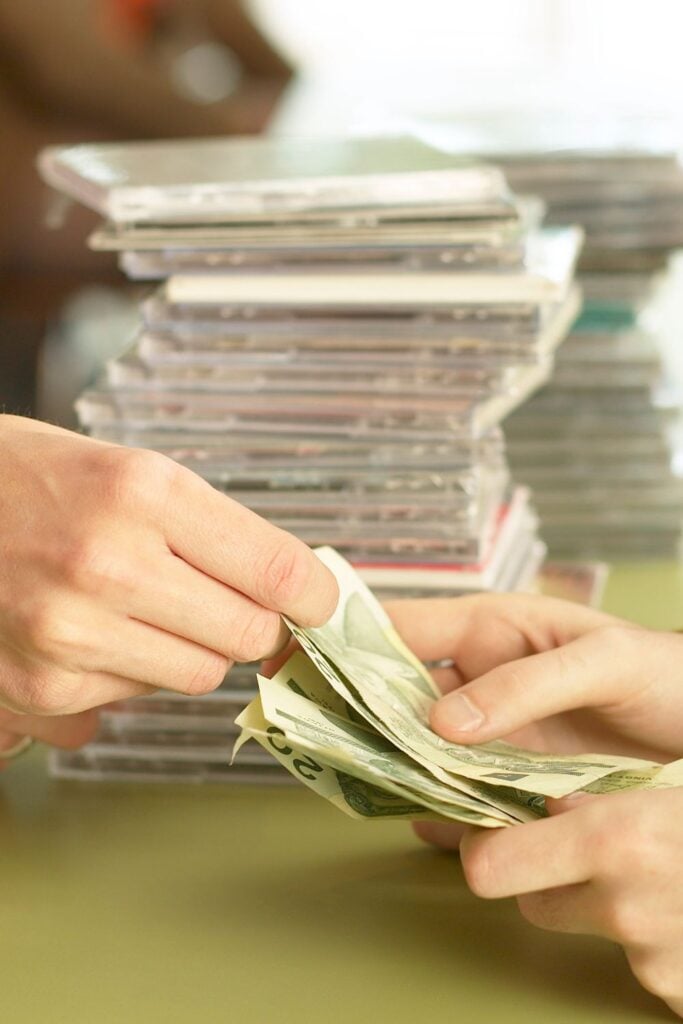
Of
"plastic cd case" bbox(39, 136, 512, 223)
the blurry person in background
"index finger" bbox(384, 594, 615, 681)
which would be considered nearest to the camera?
"index finger" bbox(384, 594, 615, 681)

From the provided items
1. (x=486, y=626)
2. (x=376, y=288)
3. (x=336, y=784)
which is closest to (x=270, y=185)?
(x=376, y=288)

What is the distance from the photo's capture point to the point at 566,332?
1.59 metres

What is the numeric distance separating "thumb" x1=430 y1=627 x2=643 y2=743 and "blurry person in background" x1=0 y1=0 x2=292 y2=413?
2.47 metres

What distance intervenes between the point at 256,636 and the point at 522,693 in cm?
16

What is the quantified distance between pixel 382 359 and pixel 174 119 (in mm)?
3131

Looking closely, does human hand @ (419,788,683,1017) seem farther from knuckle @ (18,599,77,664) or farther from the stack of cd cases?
the stack of cd cases

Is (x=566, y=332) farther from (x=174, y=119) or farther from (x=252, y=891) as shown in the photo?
(x=174, y=119)

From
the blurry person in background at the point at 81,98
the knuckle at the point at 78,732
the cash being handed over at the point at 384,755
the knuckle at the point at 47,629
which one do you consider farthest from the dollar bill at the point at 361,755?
the blurry person in background at the point at 81,98

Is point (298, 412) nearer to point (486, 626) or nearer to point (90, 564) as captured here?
point (486, 626)

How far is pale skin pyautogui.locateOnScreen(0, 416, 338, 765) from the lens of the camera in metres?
0.76

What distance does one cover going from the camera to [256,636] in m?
0.81

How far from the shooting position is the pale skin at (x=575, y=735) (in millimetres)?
710

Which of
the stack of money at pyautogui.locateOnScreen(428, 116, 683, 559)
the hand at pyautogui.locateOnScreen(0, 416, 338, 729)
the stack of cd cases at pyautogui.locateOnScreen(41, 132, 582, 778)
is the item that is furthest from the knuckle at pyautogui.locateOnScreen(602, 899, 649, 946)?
the stack of money at pyautogui.locateOnScreen(428, 116, 683, 559)

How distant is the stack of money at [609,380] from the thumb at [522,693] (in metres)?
0.71
